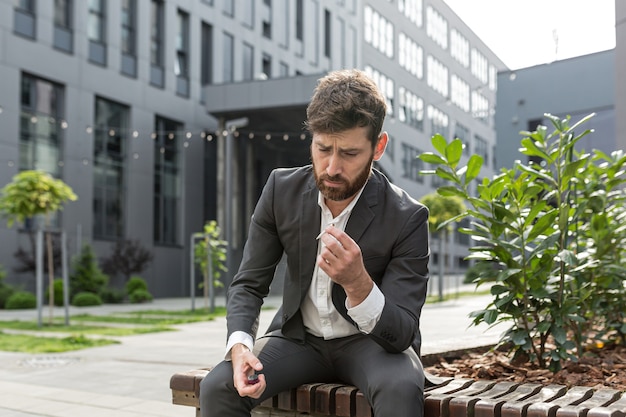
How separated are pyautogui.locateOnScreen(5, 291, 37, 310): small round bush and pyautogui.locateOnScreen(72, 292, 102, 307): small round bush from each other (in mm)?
1340

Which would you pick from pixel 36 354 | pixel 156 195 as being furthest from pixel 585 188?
pixel 156 195

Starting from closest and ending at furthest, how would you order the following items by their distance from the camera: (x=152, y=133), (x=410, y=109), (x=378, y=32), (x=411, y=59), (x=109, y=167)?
(x=109, y=167) → (x=152, y=133) → (x=378, y=32) → (x=411, y=59) → (x=410, y=109)

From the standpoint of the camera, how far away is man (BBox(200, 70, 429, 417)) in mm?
2262

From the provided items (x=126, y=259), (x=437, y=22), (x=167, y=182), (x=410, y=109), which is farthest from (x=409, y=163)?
(x=437, y=22)

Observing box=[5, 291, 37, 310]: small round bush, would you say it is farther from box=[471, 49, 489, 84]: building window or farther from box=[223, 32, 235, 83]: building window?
box=[223, 32, 235, 83]: building window

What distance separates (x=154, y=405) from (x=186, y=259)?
953 inches

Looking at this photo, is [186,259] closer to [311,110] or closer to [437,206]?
[437,206]

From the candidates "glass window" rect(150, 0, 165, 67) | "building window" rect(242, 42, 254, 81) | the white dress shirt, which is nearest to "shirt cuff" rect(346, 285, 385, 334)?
the white dress shirt

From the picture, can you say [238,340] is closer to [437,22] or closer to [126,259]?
[437,22]

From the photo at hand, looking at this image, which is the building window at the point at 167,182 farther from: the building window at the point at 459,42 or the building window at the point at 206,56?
the building window at the point at 459,42

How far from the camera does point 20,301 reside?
1962 cm

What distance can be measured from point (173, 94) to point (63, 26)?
216 inches

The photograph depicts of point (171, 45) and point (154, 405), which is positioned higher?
point (171, 45)

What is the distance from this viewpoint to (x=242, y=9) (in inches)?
1257
